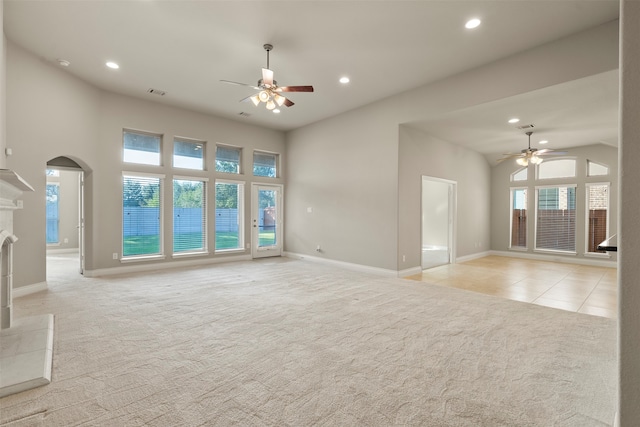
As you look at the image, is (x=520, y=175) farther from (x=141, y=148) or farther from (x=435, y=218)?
(x=141, y=148)

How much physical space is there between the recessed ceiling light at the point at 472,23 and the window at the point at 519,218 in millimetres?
7042

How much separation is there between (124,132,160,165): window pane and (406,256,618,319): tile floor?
6.26 meters

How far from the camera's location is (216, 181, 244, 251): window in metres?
Result: 7.57

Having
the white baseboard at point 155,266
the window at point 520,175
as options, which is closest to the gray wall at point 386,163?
the window at point 520,175

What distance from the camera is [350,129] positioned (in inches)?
271

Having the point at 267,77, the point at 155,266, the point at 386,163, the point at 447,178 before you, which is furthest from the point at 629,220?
the point at 155,266

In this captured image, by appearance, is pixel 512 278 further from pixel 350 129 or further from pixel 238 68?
pixel 238 68

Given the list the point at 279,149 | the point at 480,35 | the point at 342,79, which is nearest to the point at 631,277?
the point at 480,35

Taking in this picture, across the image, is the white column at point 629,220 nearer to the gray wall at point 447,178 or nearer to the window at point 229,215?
the gray wall at point 447,178

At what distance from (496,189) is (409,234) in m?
5.22

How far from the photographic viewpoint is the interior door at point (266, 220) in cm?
812

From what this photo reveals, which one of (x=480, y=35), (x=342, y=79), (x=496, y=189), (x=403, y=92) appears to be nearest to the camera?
(x=480, y=35)

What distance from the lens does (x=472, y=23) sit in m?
3.65

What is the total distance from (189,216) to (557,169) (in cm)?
1012
